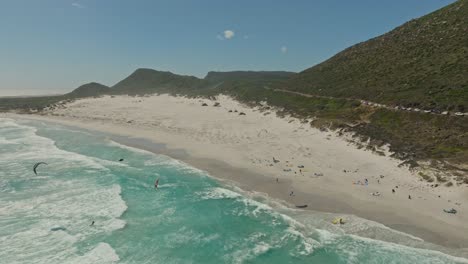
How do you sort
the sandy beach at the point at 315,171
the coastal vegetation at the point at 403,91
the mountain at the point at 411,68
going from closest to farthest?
the sandy beach at the point at 315,171
the coastal vegetation at the point at 403,91
the mountain at the point at 411,68

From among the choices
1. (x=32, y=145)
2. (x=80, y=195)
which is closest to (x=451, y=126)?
(x=80, y=195)

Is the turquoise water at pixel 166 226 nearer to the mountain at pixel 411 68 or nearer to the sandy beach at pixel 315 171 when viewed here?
the sandy beach at pixel 315 171

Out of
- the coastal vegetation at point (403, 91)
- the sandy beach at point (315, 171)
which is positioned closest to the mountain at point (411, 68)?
the coastal vegetation at point (403, 91)

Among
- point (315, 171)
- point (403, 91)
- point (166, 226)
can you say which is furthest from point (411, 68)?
point (166, 226)

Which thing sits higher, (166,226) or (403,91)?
(403,91)

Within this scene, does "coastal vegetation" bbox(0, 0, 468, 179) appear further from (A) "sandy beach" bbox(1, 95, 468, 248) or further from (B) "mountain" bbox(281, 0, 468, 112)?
(A) "sandy beach" bbox(1, 95, 468, 248)

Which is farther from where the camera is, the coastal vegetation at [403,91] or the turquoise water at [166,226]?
the coastal vegetation at [403,91]

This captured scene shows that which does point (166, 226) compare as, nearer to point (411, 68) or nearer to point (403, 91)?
point (403, 91)
